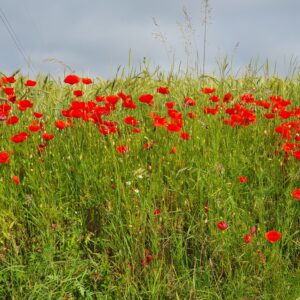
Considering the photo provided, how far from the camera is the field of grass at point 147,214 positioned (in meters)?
2.46

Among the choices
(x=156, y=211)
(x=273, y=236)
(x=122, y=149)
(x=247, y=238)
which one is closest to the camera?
(x=273, y=236)

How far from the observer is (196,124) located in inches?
138

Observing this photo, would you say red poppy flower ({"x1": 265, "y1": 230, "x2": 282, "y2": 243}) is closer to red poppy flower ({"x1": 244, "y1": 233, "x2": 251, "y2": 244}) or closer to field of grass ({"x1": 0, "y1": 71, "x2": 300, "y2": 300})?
field of grass ({"x1": 0, "y1": 71, "x2": 300, "y2": 300})

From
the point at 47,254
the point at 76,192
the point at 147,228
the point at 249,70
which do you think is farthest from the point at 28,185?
the point at 249,70

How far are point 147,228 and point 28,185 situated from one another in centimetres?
72

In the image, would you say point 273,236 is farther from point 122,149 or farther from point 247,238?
point 122,149

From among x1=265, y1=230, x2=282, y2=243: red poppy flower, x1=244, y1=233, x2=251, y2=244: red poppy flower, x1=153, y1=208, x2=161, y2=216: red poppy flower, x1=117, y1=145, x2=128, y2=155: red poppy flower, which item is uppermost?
x1=117, y1=145, x2=128, y2=155: red poppy flower

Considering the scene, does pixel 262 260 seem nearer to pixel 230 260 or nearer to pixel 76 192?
pixel 230 260

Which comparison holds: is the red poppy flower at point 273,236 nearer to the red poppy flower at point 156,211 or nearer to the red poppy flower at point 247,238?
the red poppy flower at point 247,238

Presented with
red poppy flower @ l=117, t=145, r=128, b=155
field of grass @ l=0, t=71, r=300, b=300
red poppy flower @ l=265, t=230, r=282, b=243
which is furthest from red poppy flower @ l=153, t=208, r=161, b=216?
red poppy flower @ l=265, t=230, r=282, b=243

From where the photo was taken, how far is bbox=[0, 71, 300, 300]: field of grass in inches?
96.9

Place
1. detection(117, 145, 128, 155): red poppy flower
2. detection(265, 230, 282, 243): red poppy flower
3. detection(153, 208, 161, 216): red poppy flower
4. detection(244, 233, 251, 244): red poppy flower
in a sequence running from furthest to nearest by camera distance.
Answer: detection(117, 145, 128, 155): red poppy flower, detection(153, 208, 161, 216): red poppy flower, detection(244, 233, 251, 244): red poppy flower, detection(265, 230, 282, 243): red poppy flower

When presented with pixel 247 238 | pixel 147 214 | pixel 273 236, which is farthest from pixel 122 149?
pixel 273 236

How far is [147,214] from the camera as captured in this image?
281 centimetres
